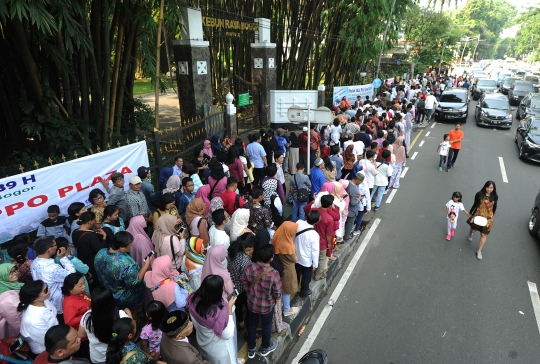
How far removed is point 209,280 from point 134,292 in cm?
138

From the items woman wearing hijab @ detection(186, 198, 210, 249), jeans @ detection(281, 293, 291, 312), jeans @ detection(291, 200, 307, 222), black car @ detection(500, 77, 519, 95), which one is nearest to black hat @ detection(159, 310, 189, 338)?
woman wearing hijab @ detection(186, 198, 210, 249)

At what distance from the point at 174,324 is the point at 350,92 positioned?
16.1 m

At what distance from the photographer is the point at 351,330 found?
462 cm

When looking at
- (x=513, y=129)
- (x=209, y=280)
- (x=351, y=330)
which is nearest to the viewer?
(x=209, y=280)

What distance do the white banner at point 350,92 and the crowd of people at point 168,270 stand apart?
33.4ft

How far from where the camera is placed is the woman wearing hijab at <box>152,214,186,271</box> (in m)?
3.93

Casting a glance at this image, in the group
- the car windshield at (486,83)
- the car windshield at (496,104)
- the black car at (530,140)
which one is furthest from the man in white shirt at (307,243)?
the car windshield at (486,83)

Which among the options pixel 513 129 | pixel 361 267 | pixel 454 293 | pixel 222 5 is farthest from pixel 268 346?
pixel 513 129

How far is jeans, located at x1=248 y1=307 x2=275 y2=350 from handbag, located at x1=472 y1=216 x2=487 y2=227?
4.15 meters

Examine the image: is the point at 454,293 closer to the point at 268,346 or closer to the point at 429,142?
the point at 268,346

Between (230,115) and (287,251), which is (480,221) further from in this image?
(230,115)

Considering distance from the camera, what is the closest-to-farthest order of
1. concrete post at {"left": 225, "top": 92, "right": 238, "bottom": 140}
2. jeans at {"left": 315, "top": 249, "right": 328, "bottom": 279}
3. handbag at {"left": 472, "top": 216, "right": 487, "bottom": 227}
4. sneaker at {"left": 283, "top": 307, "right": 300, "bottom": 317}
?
1. sneaker at {"left": 283, "top": 307, "right": 300, "bottom": 317}
2. jeans at {"left": 315, "top": 249, "right": 328, "bottom": 279}
3. handbag at {"left": 472, "top": 216, "right": 487, "bottom": 227}
4. concrete post at {"left": 225, "top": 92, "right": 238, "bottom": 140}

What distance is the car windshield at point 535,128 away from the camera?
38.8 ft

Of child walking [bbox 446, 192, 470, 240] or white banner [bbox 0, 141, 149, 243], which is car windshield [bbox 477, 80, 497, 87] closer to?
child walking [bbox 446, 192, 470, 240]
